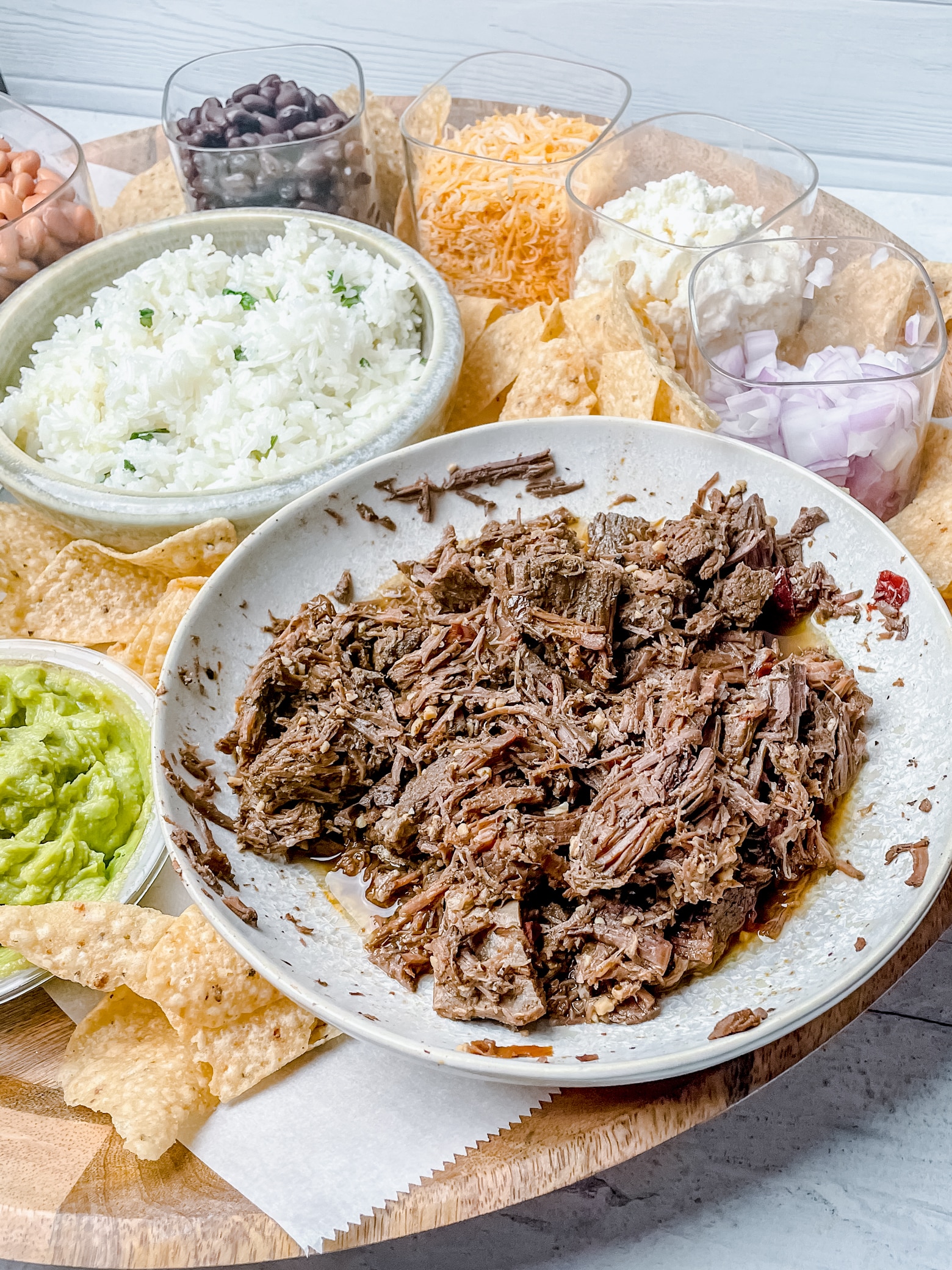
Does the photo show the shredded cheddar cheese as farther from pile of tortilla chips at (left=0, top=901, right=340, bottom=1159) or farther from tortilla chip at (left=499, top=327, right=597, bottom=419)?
pile of tortilla chips at (left=0, top=901, right=340, bottom=1159)

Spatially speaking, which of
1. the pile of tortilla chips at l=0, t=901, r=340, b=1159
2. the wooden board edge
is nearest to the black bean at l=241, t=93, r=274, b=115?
the pile of tortilla chips at l=0, t=901, r=340, b=1159

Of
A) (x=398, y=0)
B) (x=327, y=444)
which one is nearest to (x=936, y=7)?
(x=398, y=0)

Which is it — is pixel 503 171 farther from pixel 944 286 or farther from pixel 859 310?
pixel 944 286

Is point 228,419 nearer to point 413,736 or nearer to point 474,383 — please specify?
point 474,383

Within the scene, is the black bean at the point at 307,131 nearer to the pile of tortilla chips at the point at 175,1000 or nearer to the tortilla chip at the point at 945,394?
the tortilla chip at the point at 945,394

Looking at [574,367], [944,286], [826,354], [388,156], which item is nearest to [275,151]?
[388,156]

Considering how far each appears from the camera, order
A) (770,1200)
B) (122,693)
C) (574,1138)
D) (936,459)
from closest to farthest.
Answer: (574,1138) < (770,1200) < (122,693) < (936,459)
